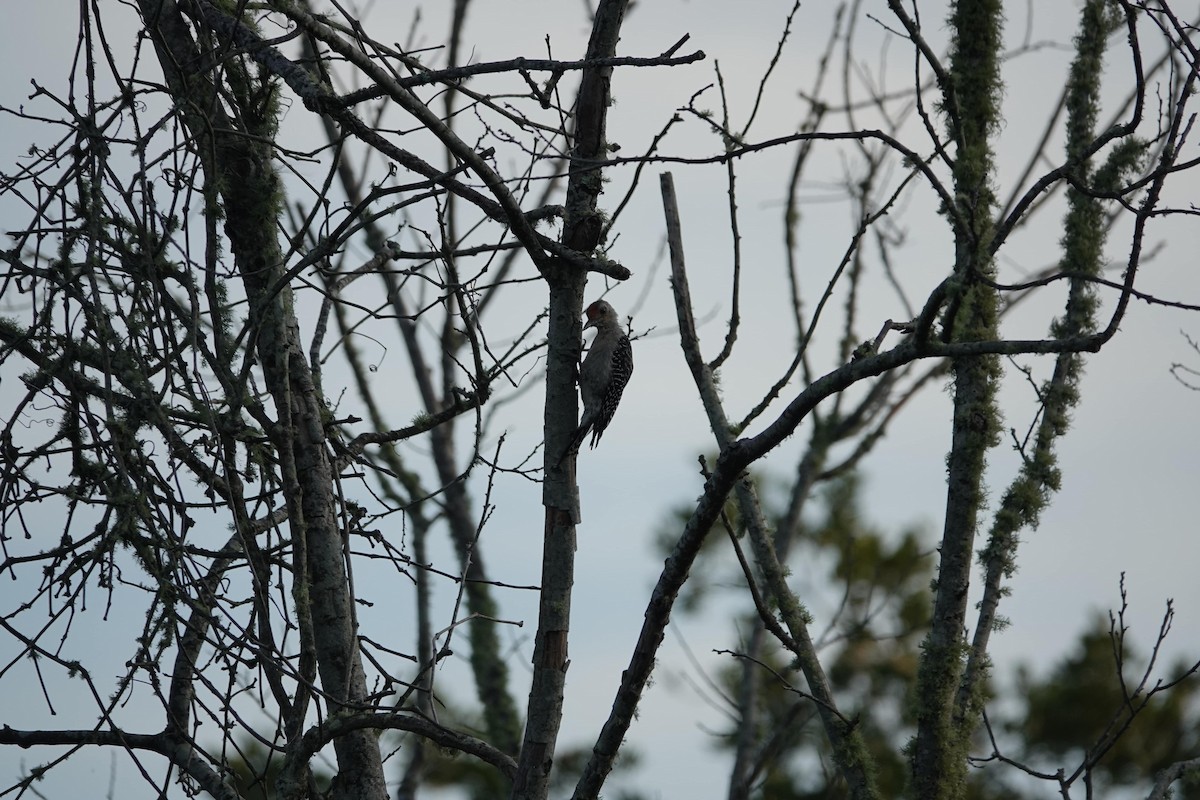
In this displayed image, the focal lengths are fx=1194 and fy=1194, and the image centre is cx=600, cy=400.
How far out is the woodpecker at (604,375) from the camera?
5.69 metres

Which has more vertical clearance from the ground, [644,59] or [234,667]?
[644,59]

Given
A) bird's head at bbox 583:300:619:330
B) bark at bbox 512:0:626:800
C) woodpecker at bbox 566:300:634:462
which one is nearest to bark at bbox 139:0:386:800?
bark at bbox 512:0:626:800

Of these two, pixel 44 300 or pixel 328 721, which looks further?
pixel 328 721

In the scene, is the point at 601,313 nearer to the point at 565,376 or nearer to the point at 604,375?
the point at 604,375

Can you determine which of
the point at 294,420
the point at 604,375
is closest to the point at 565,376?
the point at 294,420

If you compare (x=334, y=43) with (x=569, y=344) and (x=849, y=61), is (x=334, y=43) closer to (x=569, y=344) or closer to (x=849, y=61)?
(x=569, y=344)

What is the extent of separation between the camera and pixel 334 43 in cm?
308

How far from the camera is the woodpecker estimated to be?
569 centimetres

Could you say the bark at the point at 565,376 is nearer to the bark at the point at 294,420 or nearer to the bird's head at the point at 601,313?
the bark at the point at 294,420

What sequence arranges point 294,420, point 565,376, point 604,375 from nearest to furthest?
point 565,376 → point 294,420 → point 604,375

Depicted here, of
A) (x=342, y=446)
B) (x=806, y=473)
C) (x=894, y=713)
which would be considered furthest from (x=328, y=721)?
(x=894, y=713)

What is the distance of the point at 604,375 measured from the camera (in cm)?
588

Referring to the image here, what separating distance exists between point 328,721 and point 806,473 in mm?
5475

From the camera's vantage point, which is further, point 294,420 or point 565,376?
point 294,420
